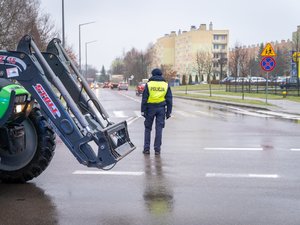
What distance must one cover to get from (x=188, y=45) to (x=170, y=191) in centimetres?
14376

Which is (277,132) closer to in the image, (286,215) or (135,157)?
(135,157)

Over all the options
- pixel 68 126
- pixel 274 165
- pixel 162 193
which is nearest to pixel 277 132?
pixel 274 165

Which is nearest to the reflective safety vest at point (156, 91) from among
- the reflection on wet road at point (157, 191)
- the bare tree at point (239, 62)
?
the reflection on wet road at point (157, 191)

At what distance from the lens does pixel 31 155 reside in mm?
7043

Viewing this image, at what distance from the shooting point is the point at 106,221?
543cm

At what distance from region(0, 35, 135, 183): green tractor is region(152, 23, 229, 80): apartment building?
124169 millimetres

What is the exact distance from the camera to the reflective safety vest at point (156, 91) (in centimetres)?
1026

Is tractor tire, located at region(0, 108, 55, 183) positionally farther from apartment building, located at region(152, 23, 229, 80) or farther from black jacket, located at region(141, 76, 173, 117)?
apartment building, located at region(152, 23, 229, 80)

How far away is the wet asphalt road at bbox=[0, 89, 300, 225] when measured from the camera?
18.3 ft

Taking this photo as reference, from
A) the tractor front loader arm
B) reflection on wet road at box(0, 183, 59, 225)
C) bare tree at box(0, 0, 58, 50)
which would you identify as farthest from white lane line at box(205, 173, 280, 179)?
bare tree at box(0, 0, 58, 50)

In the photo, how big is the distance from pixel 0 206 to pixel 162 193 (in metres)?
2.17

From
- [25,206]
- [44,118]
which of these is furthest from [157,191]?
[44,118]

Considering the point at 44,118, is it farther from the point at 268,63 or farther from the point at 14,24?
the point at 14,24

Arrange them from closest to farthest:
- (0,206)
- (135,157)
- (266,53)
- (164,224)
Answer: (164,224), (0,206), (135,157), (266,53)
